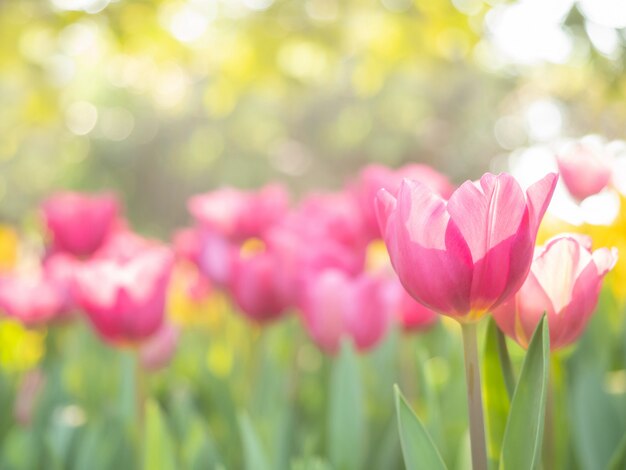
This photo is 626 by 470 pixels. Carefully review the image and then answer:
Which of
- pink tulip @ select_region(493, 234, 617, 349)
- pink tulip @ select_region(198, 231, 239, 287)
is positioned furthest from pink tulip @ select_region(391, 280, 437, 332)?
pink tulip @ select_region(493, 234, 617, 349)

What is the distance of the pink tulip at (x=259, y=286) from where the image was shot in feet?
4.03

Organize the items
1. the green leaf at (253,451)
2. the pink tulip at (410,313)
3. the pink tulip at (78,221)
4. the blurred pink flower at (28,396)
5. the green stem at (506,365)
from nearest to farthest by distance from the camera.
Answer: the green stem at (506,365) → the green leaf at (253,451) → the pink tulip at (410,313) → the blurred pink flower at (28,396) → the pink tulip at (78,221)

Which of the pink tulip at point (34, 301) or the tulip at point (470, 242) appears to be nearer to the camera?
the tulip at point (470, 242)

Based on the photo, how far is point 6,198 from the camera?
1523 cm

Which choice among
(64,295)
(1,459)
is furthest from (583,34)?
(1,459)

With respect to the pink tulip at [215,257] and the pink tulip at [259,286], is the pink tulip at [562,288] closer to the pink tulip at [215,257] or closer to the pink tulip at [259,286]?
the pink tulip at [259,286]

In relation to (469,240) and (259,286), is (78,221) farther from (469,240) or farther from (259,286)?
(469,240)

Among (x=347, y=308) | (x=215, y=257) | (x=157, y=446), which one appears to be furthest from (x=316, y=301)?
(x=215, y=257)

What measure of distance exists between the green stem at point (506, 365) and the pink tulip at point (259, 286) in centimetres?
56

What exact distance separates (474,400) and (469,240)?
12cm

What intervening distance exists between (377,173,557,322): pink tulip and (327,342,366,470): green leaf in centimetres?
41

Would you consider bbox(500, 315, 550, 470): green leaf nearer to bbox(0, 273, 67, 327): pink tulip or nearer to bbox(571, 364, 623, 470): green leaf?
bbox(571, 364, 623, 470): green leaf

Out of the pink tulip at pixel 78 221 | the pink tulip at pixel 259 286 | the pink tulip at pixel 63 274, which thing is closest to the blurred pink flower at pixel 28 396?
the pink tulip at pixel 63 274

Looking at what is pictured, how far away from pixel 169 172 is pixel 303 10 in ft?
45.8
